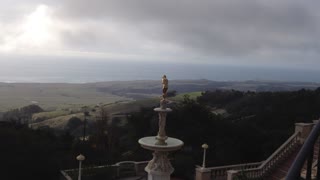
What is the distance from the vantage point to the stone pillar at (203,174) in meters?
15.5

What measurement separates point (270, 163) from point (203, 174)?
2987 mm

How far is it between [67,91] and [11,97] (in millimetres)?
22410

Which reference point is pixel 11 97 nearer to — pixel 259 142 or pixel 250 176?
pixel 259 142

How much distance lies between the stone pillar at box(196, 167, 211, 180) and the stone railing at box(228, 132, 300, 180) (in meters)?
1.15

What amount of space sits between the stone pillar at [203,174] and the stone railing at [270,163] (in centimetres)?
115

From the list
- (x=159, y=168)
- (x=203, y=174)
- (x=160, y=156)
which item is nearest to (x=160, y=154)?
(x=160, y=156)

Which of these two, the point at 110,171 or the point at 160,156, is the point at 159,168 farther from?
the point at 110,171

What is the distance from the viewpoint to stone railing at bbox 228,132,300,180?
14513 mm

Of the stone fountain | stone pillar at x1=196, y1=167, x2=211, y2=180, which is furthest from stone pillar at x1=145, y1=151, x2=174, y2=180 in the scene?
stone pillar at x1=196, y1=167, x2=211, y2=180

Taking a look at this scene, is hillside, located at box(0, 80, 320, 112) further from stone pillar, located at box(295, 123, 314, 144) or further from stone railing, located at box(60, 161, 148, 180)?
stone pillar, located at box(295, 123, 314, 144)

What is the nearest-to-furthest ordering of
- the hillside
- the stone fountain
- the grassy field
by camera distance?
the stone fountain, the grassy field, the hillside

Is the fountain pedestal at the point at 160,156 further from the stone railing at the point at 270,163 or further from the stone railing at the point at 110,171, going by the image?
the stone railing at the point at 110,171

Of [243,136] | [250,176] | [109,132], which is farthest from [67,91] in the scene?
[250,176]

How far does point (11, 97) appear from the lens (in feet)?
281
